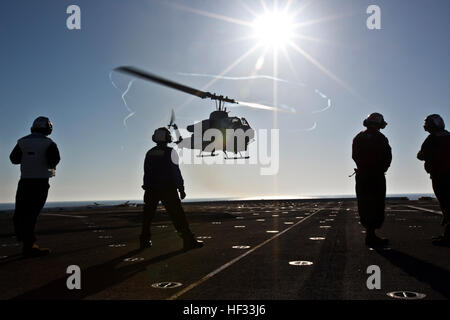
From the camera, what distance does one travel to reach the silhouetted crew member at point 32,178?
27.0 feet

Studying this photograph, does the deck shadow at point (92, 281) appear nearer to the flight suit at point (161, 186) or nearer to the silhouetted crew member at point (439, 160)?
the flight suit at point (161, 186)

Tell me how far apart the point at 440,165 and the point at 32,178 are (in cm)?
907

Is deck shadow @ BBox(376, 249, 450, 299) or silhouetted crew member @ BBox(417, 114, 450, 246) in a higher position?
silhouetted crew member @ BBox(417, 114, 450, 246)

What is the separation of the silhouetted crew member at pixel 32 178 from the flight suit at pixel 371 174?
22.6 feet

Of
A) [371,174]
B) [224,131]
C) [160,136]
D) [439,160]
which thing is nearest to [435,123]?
[439,160]

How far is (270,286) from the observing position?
4.99 meters

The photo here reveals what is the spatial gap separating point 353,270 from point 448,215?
4.23 m

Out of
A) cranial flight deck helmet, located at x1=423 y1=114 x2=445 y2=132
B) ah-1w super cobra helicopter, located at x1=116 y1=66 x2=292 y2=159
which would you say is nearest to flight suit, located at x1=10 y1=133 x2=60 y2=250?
cranial flight deck helmet, located at x1=423 y1=114 x2=445 y2=132

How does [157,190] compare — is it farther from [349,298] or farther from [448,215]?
[448,215]

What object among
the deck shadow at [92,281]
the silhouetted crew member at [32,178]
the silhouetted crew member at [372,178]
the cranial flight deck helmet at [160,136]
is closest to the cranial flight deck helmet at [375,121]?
the silhouetted crew member at [372,178]

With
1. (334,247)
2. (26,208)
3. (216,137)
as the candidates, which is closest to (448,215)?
(334,247)

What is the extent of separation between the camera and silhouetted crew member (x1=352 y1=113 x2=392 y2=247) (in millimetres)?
8758

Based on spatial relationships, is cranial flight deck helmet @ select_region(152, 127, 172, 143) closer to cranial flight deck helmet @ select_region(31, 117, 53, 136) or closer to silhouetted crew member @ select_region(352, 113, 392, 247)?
cranial flight deck helmet @ select_region(31, 117, 53, 136)

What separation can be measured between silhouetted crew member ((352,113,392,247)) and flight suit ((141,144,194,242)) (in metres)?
4.20
